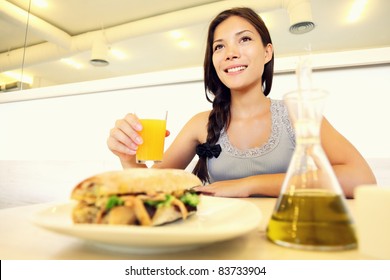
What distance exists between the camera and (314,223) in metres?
0.34

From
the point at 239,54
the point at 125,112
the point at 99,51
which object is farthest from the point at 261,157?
the point at 99,51

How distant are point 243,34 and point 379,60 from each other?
2.62ft

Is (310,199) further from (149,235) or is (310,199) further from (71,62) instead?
(71,62)

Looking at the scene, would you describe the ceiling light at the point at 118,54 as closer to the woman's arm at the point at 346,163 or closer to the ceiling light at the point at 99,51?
the ceiling light at the point at 99,51

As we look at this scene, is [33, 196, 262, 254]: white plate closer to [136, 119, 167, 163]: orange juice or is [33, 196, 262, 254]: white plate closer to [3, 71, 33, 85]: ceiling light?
[136, 119, 167, 163]: orange juice

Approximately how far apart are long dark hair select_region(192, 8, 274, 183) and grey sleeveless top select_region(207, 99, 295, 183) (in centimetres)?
7

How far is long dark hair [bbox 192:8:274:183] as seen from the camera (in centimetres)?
149

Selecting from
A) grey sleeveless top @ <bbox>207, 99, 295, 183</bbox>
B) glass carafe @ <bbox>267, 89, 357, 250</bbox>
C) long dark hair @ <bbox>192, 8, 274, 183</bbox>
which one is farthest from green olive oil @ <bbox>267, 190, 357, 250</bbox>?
long dark hair @ <bbox>192, 8, 274, 183</bbox>

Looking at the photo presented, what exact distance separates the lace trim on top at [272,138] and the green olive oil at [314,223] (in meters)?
0.98

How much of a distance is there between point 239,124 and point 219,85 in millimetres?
288

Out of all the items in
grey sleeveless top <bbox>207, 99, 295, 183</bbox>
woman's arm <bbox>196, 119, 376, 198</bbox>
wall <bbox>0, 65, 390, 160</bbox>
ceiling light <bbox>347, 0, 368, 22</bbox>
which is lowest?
woman's arm <bbox>196, 119, 376, 198</bbox>

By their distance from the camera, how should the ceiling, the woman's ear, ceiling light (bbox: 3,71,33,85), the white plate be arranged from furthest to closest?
the ceiling
ceiling light (bbox: 3,71,33,85)
the woman's ear
the white plate

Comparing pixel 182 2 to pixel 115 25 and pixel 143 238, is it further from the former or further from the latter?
Answer: pixel 143 238
